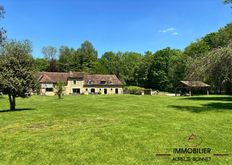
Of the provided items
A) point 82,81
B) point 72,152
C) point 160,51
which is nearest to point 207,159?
point 72,152

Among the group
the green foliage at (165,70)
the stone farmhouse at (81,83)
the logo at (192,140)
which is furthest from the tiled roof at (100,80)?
the logo at (192,140)

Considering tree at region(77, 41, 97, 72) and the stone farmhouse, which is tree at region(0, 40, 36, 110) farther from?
Result: tree at region(77, 41, 97, 72)

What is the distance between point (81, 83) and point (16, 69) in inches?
1883

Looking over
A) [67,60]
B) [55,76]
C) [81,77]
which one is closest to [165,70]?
[81,77]

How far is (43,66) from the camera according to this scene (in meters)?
91.6

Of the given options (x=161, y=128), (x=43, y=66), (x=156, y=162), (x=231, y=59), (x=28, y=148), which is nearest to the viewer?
(x=156, y=162)

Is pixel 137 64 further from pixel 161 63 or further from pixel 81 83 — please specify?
pixel 81 83

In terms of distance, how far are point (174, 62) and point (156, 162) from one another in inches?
2766

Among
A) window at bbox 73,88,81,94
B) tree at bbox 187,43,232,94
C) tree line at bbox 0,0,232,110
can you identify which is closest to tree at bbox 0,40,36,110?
tree line at bbox 0,0,232,110

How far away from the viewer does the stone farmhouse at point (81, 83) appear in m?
65.2

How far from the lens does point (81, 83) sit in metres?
68.2

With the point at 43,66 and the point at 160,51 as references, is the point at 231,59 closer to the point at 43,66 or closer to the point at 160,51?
the point at 160,51

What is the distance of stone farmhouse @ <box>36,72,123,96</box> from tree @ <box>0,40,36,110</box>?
144ft

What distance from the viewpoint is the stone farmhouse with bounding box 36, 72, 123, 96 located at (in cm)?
6525
